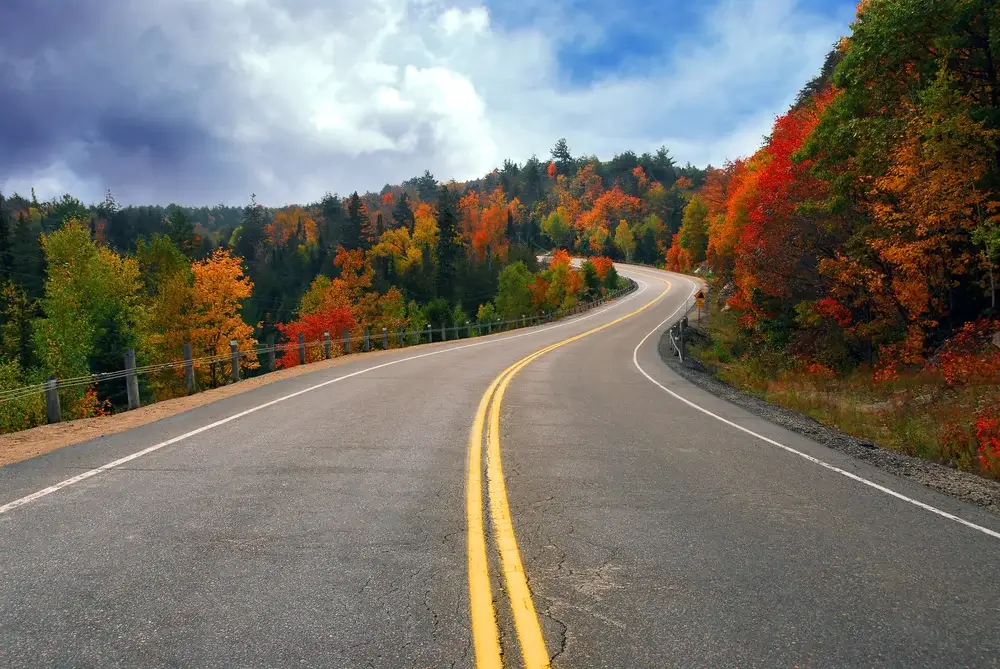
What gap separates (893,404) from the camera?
12602 millimetres

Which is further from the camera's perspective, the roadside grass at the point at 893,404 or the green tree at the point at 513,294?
the green tree at the point at 513,294

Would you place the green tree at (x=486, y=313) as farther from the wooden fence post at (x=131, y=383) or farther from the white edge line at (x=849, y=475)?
the wooden fence post at (x=131, y=383)

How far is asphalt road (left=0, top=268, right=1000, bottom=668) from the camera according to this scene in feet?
9.78

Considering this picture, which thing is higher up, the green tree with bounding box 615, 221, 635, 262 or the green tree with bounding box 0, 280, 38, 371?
the green tree with bounding box 615, 221, 635, 262

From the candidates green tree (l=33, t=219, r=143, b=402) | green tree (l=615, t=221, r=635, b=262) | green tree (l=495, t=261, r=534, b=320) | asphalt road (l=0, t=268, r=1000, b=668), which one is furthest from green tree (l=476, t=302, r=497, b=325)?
asphalt road (l=0, t=268, r=1000, b=668)

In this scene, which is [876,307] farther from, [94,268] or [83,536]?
[94,268]

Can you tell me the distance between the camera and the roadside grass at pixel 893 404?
847cm

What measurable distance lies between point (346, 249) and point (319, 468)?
97.2m

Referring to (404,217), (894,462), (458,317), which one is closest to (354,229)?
(404,217)

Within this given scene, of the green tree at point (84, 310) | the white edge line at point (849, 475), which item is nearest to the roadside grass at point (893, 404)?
the white edge line at point (849, 475)

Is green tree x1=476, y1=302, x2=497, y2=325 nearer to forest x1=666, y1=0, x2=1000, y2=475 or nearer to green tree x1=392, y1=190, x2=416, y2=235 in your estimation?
green tree x1=392, y1=190, x2=416, y2=235

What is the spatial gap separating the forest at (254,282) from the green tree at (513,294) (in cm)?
22

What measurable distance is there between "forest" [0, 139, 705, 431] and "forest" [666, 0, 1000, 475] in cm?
1596

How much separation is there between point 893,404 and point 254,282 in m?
102
